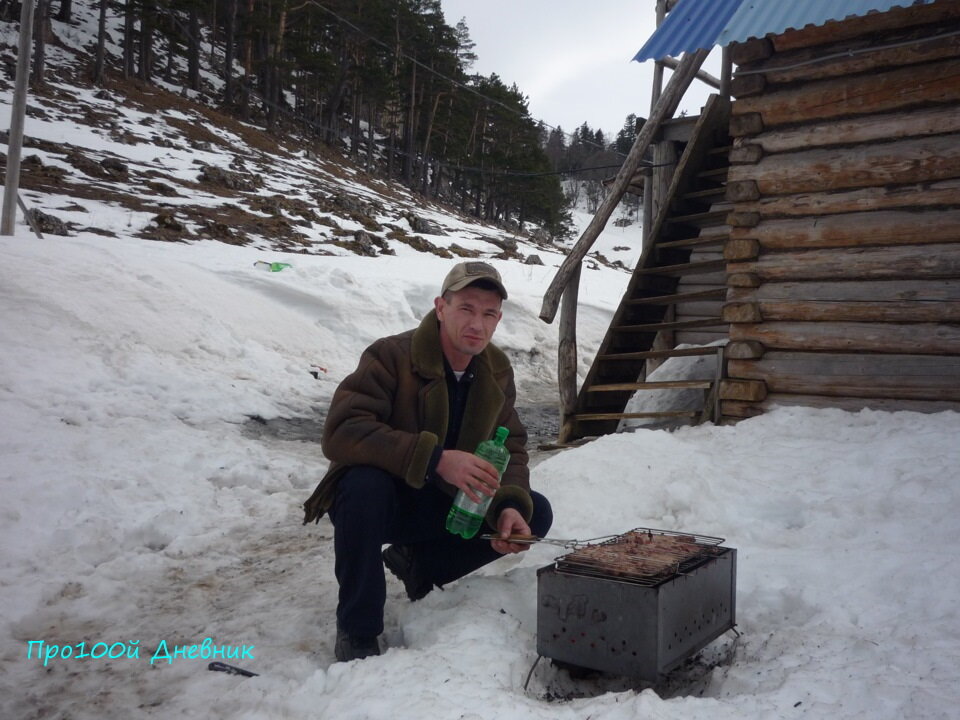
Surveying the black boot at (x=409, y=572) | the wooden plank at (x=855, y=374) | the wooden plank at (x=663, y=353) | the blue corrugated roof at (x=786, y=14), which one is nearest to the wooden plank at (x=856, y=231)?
the wooden plank at (x=855, y=374)

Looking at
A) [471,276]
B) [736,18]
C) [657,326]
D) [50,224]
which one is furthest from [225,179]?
[471,276]

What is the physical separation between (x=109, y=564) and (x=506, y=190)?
4995cm

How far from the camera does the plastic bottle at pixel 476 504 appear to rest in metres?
2.91

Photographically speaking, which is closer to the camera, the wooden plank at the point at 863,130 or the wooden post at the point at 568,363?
the wooden plank at the point at 863,130

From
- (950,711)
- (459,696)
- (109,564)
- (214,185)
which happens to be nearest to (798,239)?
(950,711)

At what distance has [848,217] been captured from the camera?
5.57 meters

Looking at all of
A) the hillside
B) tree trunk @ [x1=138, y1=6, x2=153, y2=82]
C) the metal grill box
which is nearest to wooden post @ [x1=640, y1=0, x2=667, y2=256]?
the metal grill box

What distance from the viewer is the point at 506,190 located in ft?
171

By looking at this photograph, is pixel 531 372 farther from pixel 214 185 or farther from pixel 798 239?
pixel 214 185

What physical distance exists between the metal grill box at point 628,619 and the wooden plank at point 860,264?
3639mm

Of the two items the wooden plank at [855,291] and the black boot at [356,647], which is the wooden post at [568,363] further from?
the black boot at [356,647]

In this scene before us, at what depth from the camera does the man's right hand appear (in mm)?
2756

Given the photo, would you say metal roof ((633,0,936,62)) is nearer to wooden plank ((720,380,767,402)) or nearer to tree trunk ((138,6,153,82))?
wooden plank ((720,380,767,402))

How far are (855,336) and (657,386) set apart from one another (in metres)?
1.77
